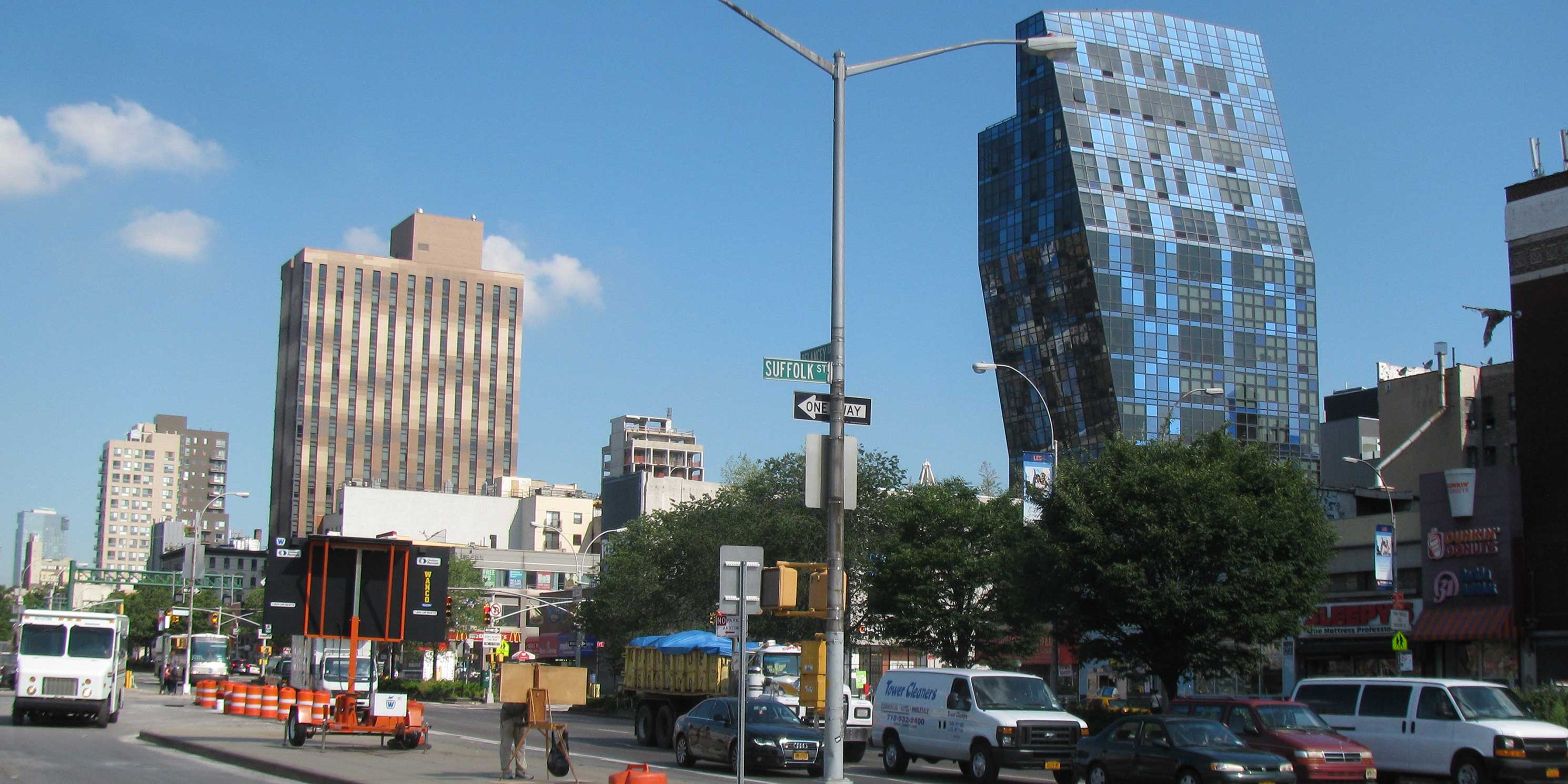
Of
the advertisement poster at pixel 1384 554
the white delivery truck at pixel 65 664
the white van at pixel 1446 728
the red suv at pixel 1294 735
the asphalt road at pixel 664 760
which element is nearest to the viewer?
the red suv at pixel 1294 735

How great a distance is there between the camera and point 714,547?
58625 millimetres

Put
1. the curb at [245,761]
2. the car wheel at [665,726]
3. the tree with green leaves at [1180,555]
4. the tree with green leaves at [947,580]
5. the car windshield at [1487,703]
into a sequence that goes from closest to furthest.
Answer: the curb at [245,761]
the car windshield at [1487,703]
the car wheel at [665,726]
the tree with green leaves at [1180,555]
the tree with green leaves at [947,580]

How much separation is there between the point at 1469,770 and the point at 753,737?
38.5 feet

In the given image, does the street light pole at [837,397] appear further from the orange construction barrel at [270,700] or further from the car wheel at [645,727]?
the orange construction barrel at [270,700]

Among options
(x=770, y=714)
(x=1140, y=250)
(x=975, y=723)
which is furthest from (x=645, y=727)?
(x=1140, y=250)

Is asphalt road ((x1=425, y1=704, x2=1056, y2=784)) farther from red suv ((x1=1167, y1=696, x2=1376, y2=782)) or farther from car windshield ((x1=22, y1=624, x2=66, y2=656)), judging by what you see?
car windshield ((x1=22, y1=624, x2=66, y2=656))

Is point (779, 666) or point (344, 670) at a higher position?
point (779, 666)

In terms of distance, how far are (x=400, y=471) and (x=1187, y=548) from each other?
153m

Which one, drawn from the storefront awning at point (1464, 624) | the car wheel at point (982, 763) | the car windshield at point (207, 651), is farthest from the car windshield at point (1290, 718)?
the car windshield at point (207, 651)

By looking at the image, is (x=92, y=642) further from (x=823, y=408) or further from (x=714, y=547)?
(x=714, y=547)

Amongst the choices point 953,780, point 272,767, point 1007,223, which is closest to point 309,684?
point 272,767

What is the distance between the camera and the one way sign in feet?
54.1

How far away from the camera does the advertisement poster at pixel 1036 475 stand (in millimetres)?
37375

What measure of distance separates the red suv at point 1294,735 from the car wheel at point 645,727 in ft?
45.2
